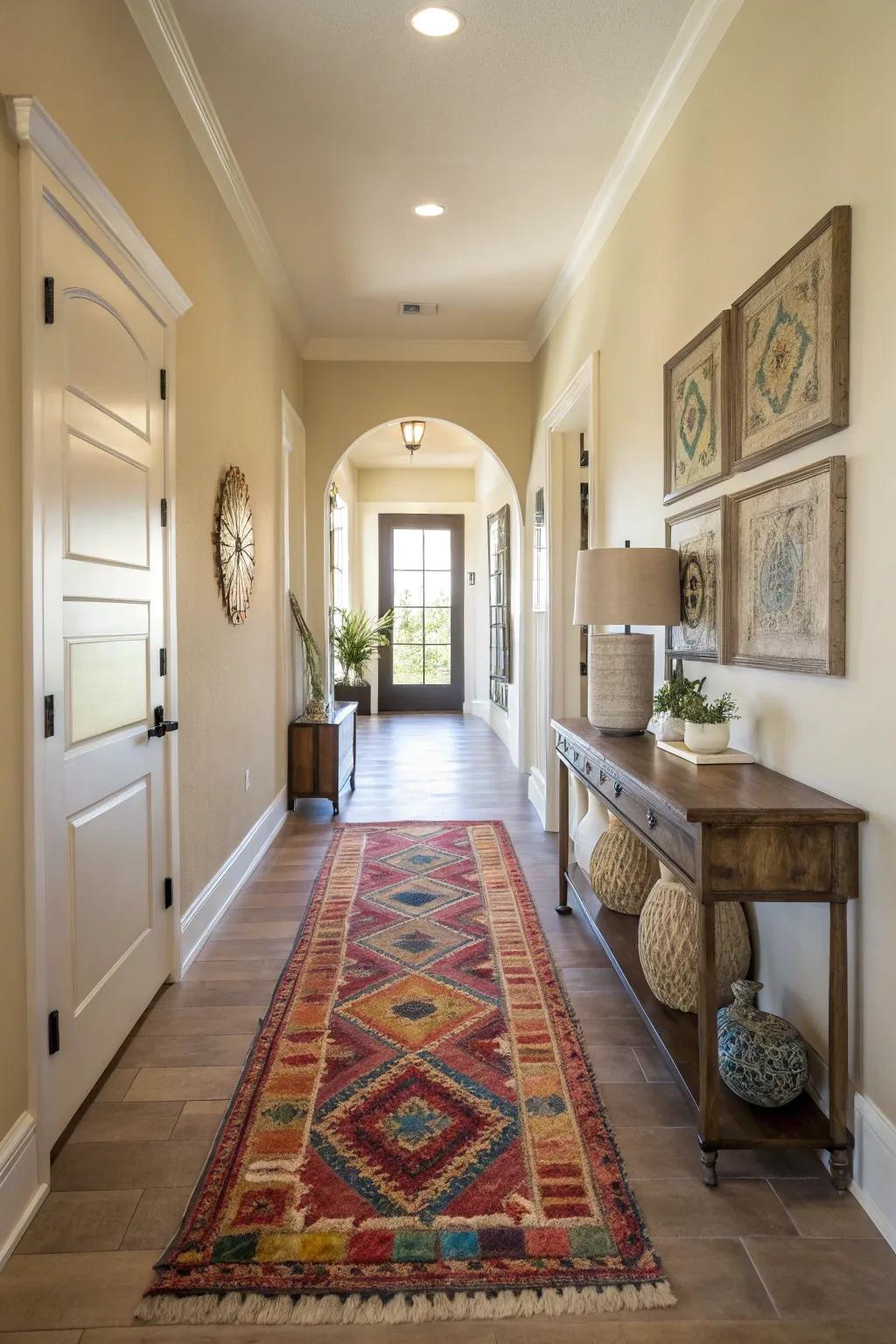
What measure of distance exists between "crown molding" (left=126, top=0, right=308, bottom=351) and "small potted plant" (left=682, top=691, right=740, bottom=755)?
2462 mm

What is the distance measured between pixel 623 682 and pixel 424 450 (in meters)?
7.37

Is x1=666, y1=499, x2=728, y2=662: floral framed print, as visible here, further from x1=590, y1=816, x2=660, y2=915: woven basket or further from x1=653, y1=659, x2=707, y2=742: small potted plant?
x1=590, y1=816, x2=660, y2=915: woven basket

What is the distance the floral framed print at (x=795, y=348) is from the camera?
176 centimetres

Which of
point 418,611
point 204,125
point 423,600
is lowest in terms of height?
point 418,611

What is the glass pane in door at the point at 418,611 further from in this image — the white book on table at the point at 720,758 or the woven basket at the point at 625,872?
the white book on table at the point at 720,758

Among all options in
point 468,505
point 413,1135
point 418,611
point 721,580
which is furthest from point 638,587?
point 468,505

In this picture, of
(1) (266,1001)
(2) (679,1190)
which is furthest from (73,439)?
(2) (679,1190)

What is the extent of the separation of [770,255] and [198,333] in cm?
203

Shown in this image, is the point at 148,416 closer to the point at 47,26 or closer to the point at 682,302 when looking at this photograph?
the point at 47,26

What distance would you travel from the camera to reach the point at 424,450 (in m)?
9.62

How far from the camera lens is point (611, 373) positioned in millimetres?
3662

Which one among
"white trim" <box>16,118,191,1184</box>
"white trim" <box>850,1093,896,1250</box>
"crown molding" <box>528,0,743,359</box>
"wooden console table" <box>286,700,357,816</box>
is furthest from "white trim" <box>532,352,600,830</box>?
"white trim" <box>16,118,191,1184</box>

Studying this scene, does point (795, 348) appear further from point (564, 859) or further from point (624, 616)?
point (564, 859)

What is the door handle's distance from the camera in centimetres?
266
